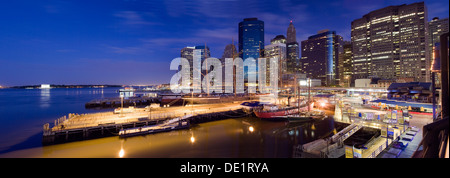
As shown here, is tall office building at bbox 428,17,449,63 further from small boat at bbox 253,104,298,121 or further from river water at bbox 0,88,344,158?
river water at bbox 0,88,344,158

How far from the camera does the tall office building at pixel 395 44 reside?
116 m

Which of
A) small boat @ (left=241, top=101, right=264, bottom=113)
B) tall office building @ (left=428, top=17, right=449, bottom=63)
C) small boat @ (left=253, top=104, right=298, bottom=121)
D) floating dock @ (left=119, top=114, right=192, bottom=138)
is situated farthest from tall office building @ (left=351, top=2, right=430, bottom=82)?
floating dock @ (left=119, top=114, right=192, bottom=138)

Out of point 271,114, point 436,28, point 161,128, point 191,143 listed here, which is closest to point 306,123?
point 271,114

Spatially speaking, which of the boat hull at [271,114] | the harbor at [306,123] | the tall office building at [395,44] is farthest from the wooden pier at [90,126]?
the tall office building at [395,44]

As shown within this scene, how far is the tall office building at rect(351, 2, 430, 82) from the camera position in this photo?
116375 millimetres

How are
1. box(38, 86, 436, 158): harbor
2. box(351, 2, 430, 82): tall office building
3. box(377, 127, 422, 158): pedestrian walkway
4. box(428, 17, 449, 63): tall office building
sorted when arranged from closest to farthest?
box(377, 127, 422, 158): pedestrian walkway, box(38, 86, 436, 158): harbor, box(351, 2, 430, 82): tall office building, box(428, 17, 449, 63): tall office building

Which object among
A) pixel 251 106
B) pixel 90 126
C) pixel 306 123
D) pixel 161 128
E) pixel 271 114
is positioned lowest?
pixel 306 123

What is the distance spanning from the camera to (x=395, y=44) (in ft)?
407

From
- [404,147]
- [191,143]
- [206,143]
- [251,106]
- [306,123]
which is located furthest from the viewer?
[251,106]

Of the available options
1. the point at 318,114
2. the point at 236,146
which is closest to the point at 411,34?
the point at 318,114

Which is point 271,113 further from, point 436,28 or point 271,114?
point 436,28
